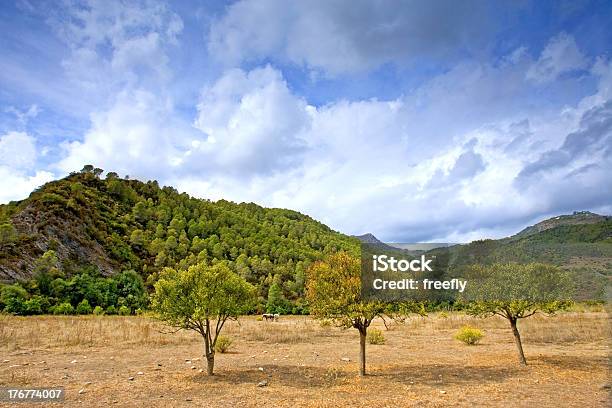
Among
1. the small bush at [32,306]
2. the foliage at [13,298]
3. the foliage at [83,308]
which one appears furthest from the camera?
the foliage at [83,308]

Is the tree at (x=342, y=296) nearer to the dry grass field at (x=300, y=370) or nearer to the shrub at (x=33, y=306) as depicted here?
the dry grass field at (x=300, y=370)

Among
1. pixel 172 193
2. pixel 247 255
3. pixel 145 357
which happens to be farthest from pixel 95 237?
pixel 145 357

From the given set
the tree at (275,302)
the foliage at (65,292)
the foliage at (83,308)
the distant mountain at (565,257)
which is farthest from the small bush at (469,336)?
the tree at (275,302)

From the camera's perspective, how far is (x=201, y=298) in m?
A: 16.7

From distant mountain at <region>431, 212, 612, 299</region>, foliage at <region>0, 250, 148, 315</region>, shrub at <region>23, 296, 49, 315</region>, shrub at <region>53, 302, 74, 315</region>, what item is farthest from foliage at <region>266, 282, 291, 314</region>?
shrub at <region>23, 296, 49, 315</region>

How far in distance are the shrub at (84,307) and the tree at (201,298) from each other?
152 feet

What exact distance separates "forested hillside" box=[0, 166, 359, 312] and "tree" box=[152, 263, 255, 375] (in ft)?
175

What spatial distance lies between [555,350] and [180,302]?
23515 millimetres

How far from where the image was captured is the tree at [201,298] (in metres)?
16.8

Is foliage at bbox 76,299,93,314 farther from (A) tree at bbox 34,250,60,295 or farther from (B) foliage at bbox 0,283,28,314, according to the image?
(B) foliage at bbox 0,283,28,314

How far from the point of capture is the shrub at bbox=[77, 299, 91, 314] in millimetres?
55531

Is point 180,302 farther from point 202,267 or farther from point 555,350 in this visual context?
point 555,350

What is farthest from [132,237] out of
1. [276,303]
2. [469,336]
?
[469,336]

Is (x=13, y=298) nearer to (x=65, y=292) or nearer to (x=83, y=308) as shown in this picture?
(x=83, y=308)
